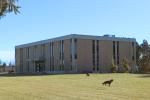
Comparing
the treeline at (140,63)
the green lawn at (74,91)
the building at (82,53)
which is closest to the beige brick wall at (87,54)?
the building at (82,53)

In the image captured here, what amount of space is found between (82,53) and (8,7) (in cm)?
9624

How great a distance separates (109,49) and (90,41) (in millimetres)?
7333

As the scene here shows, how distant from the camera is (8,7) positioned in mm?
16922

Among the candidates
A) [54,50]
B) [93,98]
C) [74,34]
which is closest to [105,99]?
[93,98]

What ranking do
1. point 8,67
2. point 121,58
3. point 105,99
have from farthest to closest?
point 8,67, point 121,58, point 105,99

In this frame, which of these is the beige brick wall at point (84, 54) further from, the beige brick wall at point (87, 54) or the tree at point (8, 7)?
the tree at point (8, 7)

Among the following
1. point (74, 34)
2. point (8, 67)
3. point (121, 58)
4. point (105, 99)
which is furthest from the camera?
point (8, 67)

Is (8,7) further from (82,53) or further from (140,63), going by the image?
(140,63)

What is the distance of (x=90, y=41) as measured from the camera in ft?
377

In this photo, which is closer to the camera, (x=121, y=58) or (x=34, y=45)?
(x=121, y=58)

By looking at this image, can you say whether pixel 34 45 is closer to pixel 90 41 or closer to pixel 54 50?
pixel 54 50

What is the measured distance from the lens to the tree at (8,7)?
16.7 metres

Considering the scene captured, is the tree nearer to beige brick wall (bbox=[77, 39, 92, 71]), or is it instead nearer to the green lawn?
the green lawn

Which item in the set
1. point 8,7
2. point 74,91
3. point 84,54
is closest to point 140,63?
point 84,54
